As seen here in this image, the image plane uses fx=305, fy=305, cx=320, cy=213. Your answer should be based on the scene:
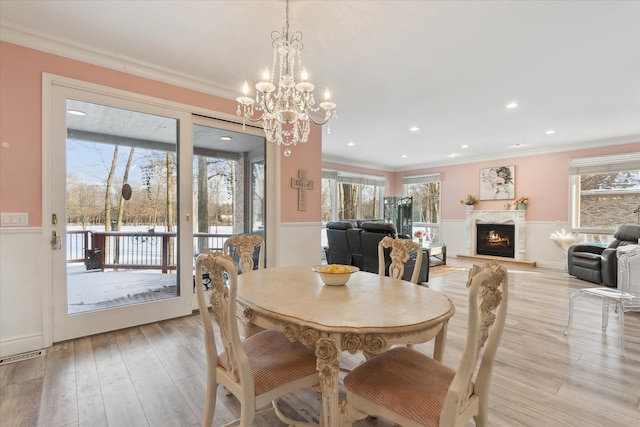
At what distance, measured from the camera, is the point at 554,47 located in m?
2.66

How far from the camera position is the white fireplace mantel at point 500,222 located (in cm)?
696

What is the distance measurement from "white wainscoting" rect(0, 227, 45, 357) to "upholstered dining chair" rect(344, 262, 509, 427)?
2.80 m

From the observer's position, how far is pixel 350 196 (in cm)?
849

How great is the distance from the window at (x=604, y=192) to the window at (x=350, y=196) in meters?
4.52

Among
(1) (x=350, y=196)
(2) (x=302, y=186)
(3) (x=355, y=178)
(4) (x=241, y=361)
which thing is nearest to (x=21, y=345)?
(4) (x=241, y=361)

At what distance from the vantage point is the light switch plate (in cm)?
244

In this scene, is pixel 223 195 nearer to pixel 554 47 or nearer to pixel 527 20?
pixel 527 20

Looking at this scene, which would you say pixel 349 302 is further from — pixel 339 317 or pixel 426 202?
pixel 426 202

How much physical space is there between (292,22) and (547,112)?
400 centimetres

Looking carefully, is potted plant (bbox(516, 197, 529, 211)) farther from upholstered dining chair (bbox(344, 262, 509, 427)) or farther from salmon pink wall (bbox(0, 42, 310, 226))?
salmon pink wall (bbox(0, 42, 310, 226))

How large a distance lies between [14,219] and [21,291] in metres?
0.59

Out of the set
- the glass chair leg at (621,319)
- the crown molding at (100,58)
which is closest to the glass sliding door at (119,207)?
the crown molding at (100,58)

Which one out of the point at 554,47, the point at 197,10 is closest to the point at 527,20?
the point at 554,47

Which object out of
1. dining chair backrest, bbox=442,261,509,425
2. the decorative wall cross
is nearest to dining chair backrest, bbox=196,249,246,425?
dining chair backrest, bbox=442,261,509,425
